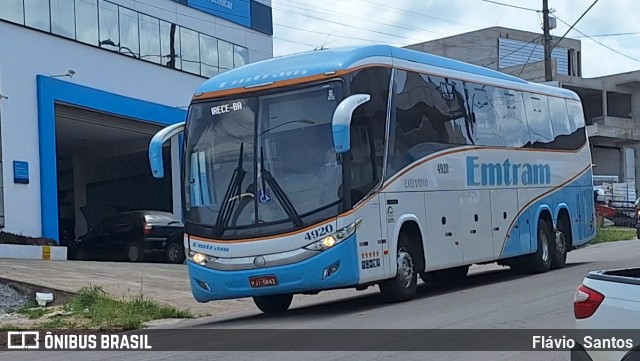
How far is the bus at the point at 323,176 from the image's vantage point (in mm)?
13367

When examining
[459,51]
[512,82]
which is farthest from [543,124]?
[459,51]

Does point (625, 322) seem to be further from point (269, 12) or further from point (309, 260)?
point (269, 12)

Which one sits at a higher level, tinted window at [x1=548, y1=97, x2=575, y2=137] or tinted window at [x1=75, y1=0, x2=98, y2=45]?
tinted window at [x1=75, y1=0, x2=98, y2=45]

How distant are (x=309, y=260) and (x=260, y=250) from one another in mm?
718

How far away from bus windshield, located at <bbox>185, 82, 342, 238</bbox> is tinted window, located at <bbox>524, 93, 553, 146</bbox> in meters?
7.28

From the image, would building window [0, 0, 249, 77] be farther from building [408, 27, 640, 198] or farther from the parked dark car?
building [408, 27, 640, 198]

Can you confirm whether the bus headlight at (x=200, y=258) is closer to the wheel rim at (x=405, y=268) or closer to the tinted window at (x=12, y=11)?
the wheel rim at (x=405, y=268)

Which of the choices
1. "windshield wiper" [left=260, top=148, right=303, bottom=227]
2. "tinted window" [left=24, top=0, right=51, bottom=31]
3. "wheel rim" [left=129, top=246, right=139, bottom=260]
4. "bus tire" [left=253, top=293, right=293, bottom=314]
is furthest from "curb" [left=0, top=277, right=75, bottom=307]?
"tinted window" [left=24, top=0, right=51, bottom=31]

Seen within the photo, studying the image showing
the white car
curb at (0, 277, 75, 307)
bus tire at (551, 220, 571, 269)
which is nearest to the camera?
the white car

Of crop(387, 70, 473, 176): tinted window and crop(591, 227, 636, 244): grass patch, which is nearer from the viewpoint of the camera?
crop(387, 70, 473, 176): tinted window

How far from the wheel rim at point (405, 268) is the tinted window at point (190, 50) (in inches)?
774

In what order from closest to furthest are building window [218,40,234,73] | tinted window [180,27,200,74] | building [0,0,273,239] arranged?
1. building [0,0,273,239]
2. tinted window [180,27,200,74]
3. building window [218,40,234,73]

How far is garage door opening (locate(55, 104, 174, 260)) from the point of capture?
3197 cm

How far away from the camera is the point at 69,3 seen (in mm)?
27703
